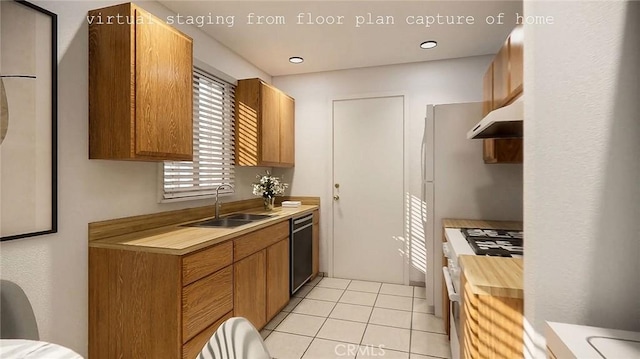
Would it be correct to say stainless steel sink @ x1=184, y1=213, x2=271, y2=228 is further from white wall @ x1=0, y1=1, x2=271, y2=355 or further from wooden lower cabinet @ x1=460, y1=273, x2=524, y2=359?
wooden lower cabinet @ x1=460, y1=273, x2=524, y2=359

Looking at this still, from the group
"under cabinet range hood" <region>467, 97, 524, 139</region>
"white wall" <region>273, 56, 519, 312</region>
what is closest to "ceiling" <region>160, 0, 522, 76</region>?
"white wall" <region>273, 56, 519, 312</region>

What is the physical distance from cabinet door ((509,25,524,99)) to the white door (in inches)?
66.6

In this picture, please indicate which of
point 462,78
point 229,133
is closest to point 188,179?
point 229,133

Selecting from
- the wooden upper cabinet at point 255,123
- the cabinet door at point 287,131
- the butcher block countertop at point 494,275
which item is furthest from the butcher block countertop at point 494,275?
the cabinet door at point 287,131

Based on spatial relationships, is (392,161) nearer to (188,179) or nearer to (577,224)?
(188,179)

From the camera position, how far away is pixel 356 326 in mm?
2633

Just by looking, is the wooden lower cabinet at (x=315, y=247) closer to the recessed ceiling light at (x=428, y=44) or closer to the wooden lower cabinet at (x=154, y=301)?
the wooden lower cabinet at (x=154, y=301)

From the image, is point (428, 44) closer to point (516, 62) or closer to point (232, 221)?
point (516, 62)

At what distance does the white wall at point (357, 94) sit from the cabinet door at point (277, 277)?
1.05 metres

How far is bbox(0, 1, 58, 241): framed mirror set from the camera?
1.44 meters

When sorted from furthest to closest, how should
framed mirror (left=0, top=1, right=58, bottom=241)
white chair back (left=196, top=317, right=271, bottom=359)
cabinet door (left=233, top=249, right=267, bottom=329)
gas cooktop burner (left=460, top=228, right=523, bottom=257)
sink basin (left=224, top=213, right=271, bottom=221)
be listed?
1. sink basin (left=224, top=213, right=271, bottom=221)
2. cabinet door (left=233, top=249, right=267, bottom=329)
3. gas cooktop burner (left=460, top=228, right=523, bottom=257)
4. framed mirror (left=0, top=1, right=58, bottom=241)
5. white chair back (left=196, top=317, right=271, bottom=359)

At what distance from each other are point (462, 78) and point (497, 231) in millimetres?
1884

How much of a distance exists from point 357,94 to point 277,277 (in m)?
2.30

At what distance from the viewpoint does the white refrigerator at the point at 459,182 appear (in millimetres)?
2641
